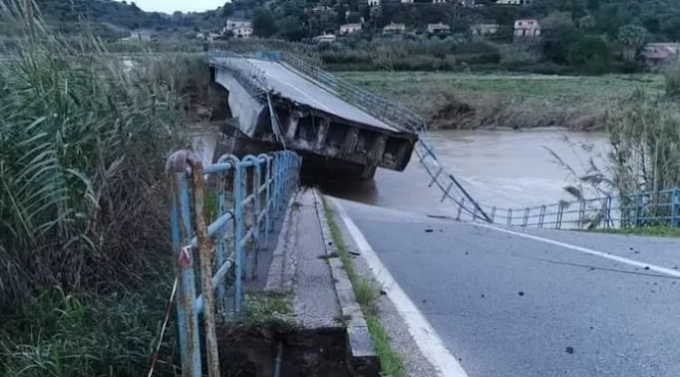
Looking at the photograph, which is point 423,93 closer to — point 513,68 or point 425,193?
point 425,193

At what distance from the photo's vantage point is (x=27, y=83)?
4883 mm

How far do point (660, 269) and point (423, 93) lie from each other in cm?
5161

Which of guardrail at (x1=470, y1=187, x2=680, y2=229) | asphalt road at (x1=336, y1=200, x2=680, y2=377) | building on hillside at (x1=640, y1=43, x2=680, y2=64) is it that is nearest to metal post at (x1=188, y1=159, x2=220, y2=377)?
asphalt road at (x1=336, y1=200, x2=680, y2=377)

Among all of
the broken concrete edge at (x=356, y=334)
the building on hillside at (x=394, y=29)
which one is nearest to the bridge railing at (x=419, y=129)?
the broken concrete edge at (x=356, y=334)

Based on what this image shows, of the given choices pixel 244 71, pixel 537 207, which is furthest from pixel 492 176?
pixel 244 71

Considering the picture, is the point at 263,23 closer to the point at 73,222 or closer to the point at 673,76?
the point at 673,76

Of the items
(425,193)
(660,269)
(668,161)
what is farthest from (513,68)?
(660,269)

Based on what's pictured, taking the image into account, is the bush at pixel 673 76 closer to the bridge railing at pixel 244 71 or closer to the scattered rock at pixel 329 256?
the bridge railing at pixel 244 71

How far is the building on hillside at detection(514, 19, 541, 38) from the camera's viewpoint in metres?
116

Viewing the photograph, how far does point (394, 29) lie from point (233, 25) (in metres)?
38.3

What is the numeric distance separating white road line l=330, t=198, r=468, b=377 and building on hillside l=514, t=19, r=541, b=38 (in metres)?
115

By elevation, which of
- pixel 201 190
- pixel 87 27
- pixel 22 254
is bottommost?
pixel 22 254

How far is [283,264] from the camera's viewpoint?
5398 millimetres

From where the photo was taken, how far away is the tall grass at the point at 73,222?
3.58 m
